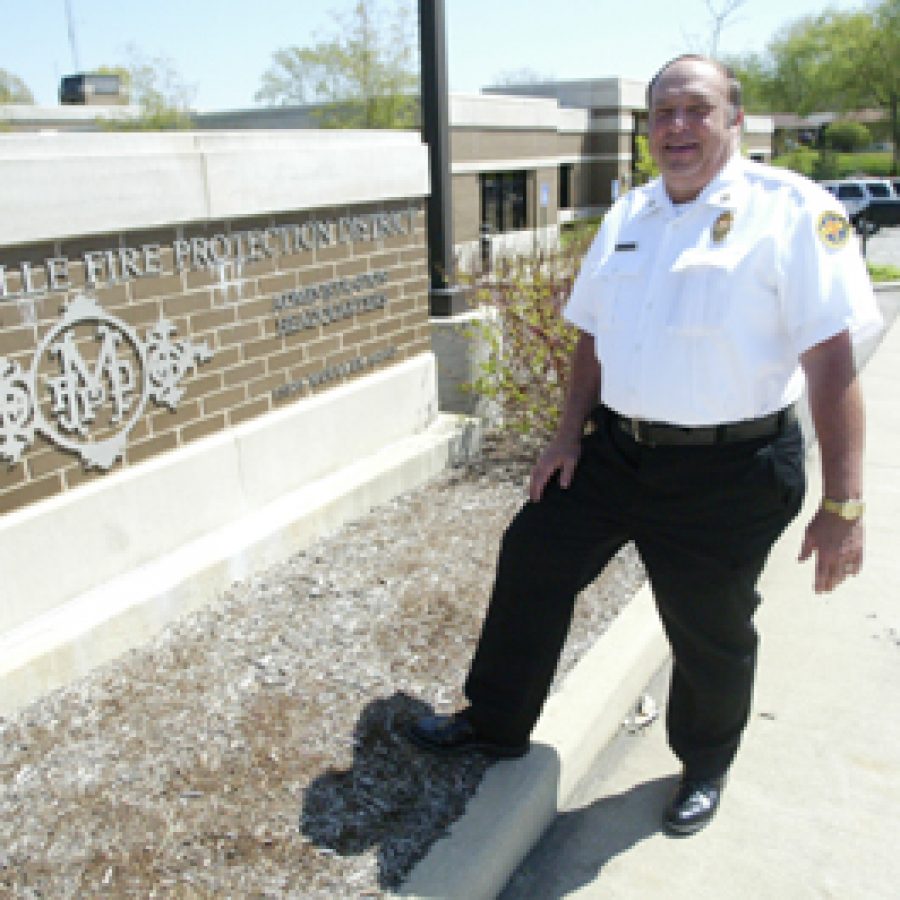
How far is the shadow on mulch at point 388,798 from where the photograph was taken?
8.18 ft

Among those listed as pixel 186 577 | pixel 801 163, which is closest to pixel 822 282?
pixel 186 577

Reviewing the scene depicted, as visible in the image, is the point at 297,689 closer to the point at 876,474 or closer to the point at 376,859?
the point at 376,859

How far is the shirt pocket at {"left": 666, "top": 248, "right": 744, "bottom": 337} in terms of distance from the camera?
2.26 m

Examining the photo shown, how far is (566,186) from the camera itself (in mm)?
37375

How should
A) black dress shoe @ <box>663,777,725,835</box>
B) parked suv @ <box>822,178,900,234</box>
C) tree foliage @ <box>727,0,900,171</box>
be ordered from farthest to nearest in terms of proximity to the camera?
tree foliage @ <box>727,0,900,171</box> → parked suv @ <box>822,178,900,234</box> → black dress shoe @ <box>663,777,725,835</box>

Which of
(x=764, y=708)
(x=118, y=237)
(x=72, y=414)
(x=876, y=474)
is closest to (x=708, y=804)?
(x=764, y=708)

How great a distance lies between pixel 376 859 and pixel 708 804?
102 centimetres

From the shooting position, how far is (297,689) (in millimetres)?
3131

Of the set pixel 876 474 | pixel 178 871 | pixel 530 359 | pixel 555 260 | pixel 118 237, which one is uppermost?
pixel 118 237

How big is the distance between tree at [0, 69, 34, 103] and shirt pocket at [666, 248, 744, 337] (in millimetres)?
43591

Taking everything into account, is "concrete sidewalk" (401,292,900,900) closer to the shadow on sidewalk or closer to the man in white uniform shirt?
the shadow on sidewalk

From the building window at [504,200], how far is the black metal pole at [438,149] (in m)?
22.9

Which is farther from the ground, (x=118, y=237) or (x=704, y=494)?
(x=118, y=237)

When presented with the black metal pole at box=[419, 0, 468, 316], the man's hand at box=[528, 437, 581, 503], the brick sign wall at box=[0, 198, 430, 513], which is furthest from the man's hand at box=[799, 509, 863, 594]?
the black metal pole at box=[419, 0, 468, 316]
